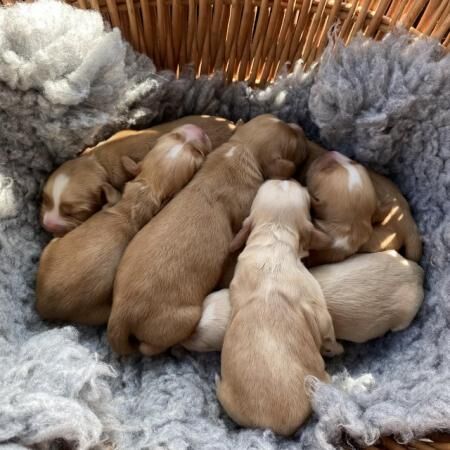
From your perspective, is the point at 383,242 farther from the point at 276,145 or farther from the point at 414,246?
the point at 276,145

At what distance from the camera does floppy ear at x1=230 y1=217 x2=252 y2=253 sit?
1.49 meters

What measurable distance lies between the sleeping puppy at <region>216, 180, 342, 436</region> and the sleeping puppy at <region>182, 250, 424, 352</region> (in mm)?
47

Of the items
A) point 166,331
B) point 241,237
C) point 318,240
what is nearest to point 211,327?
point 166,331

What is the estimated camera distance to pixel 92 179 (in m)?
1.54

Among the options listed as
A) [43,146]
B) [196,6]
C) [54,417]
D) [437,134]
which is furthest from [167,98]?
[54,417]

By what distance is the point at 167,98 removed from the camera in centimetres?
170

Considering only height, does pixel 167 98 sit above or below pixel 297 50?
below

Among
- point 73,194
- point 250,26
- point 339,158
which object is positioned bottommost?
point 73,194

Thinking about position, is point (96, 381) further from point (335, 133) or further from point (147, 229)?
point (335, 133)

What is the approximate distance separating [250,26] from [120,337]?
86cm

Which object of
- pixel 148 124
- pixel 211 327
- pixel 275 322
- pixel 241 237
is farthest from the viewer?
pixel 148 124

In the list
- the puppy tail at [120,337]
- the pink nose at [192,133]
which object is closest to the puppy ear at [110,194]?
the pink nose at [192,133]

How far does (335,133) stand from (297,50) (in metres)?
0.27

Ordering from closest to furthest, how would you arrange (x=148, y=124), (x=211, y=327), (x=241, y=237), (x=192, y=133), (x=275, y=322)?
(x=275, y=322) < (x=211, y=327) < (x=241, y=237) < (x=192, y=133) < (x=148, y=124)
